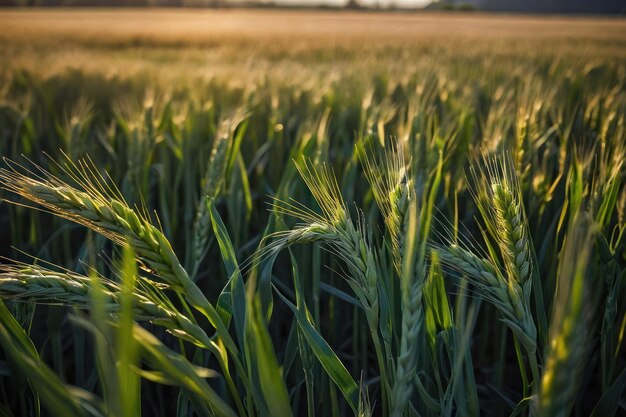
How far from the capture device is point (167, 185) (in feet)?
5.14

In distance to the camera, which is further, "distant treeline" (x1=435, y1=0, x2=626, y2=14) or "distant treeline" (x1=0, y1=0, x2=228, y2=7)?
"distant treeline" (x1=435, y1=0, x2=626, y2=14)

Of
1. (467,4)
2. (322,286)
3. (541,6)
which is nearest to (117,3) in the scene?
(467,4)

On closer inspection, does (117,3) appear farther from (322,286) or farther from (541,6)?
(322,286)

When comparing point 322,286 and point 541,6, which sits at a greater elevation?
point 541,6

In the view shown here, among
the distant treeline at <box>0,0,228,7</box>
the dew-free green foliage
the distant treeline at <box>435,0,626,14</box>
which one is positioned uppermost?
the distant treeline at <box>435,0,626,14</box>

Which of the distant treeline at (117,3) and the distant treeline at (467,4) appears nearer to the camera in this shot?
the distant treeline at (117,3)

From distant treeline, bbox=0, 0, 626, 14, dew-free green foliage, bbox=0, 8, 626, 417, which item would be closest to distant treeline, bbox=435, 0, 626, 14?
distant treeline, bbox=0, 0, 626, 14

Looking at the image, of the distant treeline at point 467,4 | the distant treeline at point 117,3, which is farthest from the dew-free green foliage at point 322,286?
the distant treeline at point 467,4

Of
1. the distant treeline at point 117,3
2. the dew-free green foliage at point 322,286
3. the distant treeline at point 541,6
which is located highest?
the distant treeline at point 541,6

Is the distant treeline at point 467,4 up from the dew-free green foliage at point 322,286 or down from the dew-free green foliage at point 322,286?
up

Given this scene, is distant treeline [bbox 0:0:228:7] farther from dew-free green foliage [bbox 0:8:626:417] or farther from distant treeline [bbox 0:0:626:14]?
dew-free green foliage [bbox 0:8:626:417]

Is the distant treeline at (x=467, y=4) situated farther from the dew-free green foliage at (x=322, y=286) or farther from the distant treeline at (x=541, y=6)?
the dew-free green foliage at (x=322, y=286)

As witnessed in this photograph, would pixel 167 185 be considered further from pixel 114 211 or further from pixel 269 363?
pixel 269 363

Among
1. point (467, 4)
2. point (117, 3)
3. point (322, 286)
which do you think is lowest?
point (322, 286)
